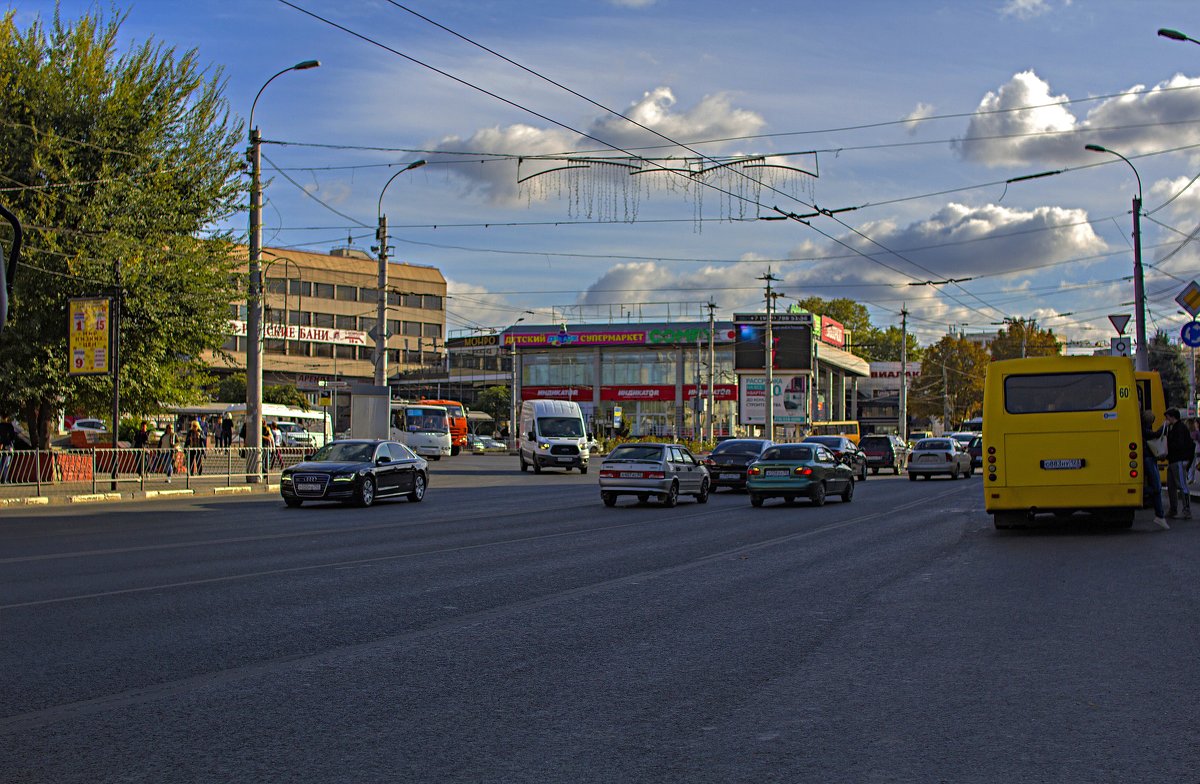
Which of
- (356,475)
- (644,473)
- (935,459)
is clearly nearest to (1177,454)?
(644,473)

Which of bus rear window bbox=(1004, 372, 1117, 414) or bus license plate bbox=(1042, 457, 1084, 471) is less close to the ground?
bus rear window bbox=(1004, 372, 1117, 414)

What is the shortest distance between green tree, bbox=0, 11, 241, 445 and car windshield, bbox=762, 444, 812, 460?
54.6 feet

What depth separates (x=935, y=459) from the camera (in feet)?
149

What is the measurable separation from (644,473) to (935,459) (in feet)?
71.2

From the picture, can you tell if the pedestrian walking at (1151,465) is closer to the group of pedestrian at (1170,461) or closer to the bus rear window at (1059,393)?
the group of pedestrian at (1170,461)

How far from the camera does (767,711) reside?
6637 millimetres

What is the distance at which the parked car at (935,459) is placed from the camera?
45.1 m

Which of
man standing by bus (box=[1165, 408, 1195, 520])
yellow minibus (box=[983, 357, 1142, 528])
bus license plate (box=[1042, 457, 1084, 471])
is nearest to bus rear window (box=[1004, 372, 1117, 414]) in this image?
yellow minibus (box=[983, 357, 1142, 528])

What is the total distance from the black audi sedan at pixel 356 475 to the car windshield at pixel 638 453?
5.20 metres

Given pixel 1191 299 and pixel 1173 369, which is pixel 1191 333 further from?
pixel 1173 369

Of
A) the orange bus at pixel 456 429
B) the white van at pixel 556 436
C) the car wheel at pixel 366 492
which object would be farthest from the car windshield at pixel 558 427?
the orange bus at pixel 456 429

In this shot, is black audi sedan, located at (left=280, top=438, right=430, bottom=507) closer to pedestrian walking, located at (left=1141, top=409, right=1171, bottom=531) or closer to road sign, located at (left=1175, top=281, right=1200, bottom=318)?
pedestrian walking, located at (left=1141, top=409, right=1171, bottom=531)

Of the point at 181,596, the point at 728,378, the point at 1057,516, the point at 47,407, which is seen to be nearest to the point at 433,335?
the point at 728,378

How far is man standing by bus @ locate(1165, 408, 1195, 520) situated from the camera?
1948 centimetres
